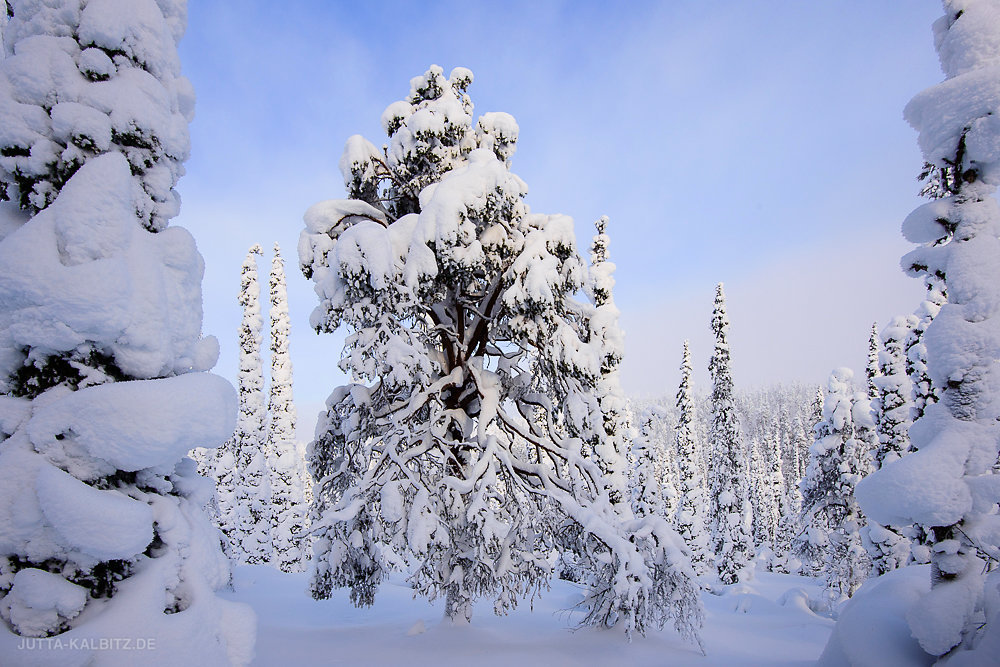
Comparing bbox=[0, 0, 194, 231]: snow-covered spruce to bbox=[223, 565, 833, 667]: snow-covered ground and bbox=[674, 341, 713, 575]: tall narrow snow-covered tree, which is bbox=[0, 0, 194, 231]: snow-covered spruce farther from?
bbox=[674, 341, 713, 575]: tall narrow snow-covered tree

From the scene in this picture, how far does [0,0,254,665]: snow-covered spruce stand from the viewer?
351 centimetres

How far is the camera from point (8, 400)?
377cm

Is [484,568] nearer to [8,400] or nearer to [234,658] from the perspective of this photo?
[234,658]

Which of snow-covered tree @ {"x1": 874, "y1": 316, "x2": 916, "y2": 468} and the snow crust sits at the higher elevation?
snow-covered tree @ {"x1": 874, "y1": 316, "x2": 916, "y2": 468}

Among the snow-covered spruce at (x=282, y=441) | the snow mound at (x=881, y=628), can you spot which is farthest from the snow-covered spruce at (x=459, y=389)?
the snow-covered spruce at (x=282, y=441)

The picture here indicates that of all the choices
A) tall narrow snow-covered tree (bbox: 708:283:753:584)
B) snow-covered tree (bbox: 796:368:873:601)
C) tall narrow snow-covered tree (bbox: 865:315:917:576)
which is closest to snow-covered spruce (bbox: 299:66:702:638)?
tall narrow snow-covered tree (bbox: 865:315:917:576)

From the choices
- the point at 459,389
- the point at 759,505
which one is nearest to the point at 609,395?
the point at 459,389

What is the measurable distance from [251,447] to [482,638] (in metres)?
18.8

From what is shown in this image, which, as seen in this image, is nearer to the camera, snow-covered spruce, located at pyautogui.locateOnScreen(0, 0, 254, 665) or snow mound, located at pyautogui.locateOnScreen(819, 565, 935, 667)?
snow-covered spruce, located at pyautogui.locateOnScreen(0, 0, 254, 665)

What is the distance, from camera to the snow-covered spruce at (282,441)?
82.2 ft

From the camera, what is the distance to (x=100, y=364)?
4.02 meters

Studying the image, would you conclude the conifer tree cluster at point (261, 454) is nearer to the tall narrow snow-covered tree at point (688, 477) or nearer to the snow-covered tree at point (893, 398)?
the tall narrow snow-covered tree at point (688, 477)

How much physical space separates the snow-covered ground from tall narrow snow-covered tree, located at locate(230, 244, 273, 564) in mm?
11533

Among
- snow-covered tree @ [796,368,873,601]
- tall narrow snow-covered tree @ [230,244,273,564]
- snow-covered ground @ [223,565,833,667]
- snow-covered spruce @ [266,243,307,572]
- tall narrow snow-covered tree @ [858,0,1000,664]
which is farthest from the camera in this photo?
snow-covered spruce @ [266,243,307,572]
